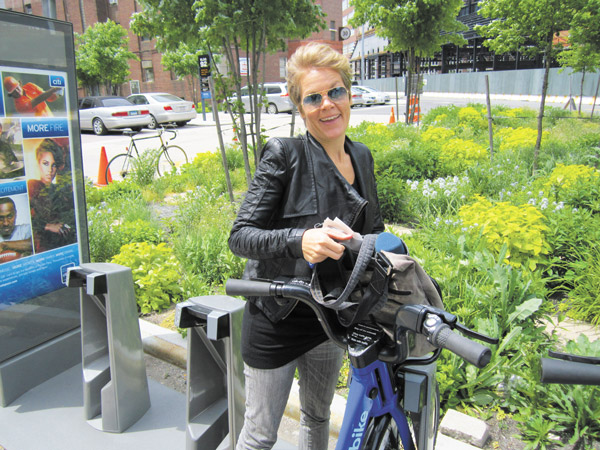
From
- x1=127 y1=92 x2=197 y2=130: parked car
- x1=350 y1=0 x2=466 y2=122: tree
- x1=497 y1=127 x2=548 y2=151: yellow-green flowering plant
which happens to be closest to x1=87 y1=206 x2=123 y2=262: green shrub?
x1=497 y1=127 x2=548 y2=151: yellow-green flowering plant

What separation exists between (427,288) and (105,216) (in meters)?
4.58

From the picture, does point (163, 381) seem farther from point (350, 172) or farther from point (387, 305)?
point (387, 305)

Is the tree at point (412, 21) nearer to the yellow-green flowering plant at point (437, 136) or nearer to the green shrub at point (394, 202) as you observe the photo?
the yellow-green flowering plant at point (437, 136)

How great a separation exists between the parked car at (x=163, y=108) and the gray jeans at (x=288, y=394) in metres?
20.1

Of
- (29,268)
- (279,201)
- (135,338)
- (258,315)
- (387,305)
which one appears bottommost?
(135,338)

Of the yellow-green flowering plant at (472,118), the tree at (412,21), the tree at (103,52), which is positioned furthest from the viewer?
the tree at (103,52)

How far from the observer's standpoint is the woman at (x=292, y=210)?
160 cm

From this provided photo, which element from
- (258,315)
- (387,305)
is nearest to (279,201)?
(258,315)

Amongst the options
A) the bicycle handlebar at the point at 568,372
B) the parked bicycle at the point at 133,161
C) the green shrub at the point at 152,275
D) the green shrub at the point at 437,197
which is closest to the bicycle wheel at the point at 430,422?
the bicycle handlebar at the point at 568,372

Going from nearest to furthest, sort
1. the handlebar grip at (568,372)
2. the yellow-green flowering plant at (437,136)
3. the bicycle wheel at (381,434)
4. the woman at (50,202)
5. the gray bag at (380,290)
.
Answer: the handlebar grip at (568,372), the gray bag at (380,290), the bicycle wheel at (381,434), the woman at (50,202), the yellow-green flowering plant at (437,136)

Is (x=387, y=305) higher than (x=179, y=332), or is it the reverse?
(x=387, y=305)

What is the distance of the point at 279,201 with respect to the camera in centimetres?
164

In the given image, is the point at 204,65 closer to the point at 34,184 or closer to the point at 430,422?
the point at 34,184

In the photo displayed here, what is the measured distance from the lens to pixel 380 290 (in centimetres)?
123
